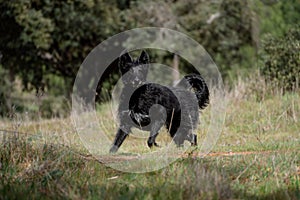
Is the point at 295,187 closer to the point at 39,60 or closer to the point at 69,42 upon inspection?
the point at 69,42

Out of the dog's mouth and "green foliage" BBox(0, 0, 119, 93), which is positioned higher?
"green foliage" BBox(0, 0, 119, 93)

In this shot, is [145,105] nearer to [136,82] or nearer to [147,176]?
[136,82]

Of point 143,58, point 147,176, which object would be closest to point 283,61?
point 143,58

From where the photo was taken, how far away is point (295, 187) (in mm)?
5918

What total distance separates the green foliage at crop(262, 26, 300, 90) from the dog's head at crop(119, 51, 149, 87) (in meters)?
5.66

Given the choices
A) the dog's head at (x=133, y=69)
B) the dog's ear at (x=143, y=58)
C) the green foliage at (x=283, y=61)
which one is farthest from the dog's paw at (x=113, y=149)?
the green foliage at (x=283, y=61)

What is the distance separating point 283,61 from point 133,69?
8.44 meters

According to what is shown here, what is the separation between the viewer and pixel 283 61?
1608 cm

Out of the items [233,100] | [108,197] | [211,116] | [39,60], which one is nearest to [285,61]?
[233,100]

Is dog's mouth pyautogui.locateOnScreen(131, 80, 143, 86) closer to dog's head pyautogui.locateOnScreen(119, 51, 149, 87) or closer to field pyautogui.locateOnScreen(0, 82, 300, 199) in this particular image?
dog's head pyautogui.locateOnScreen(119, 51, 149, 87)

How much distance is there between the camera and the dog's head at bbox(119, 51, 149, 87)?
8828mm

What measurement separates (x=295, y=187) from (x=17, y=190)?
298 cm

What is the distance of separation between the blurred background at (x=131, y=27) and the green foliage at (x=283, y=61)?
0.08 ft

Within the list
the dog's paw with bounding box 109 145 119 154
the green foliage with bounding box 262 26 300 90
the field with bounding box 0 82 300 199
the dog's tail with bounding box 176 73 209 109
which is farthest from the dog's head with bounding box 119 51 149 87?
the green foliage with bounding box 262 26 300 90
